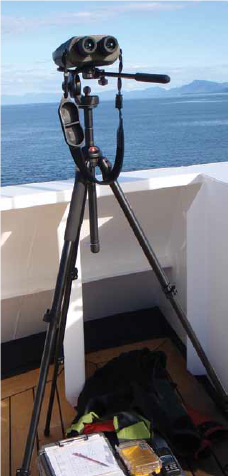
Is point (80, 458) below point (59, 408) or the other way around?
the other way around

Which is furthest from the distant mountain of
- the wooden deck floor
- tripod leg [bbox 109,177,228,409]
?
tripod leg [bbox 109,177,228,409]

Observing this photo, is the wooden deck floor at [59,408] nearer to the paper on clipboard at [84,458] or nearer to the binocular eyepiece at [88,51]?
the paper on clipboard at [84,458]

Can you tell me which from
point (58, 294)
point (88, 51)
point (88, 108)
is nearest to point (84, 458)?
point (58, 294)

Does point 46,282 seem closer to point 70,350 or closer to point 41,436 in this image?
point 70,350

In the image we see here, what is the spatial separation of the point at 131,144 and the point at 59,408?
4207 centimetres

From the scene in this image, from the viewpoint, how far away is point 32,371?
2258mm

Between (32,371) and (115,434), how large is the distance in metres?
0.69

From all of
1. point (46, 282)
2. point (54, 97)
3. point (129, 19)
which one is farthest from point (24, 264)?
point (54, 97)

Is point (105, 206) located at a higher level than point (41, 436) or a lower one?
higher

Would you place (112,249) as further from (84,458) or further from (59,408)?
(84,458)

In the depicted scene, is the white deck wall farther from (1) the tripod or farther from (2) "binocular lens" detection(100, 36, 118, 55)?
(2) "binocular lens" detection(100, 36, 118, 55)

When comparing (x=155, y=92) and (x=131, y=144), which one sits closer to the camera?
(x=131, y=144)

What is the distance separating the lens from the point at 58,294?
1454 millimetres

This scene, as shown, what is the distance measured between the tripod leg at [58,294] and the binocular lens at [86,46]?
12.2 inches
